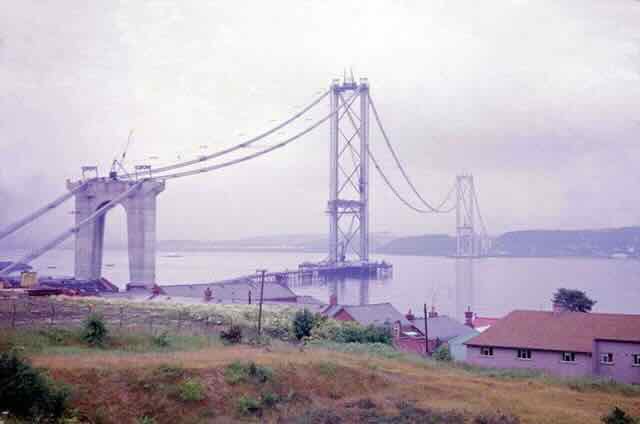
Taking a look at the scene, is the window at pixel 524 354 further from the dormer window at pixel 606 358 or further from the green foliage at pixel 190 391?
the green foliage at pixel 190 391

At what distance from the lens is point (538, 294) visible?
4550cm

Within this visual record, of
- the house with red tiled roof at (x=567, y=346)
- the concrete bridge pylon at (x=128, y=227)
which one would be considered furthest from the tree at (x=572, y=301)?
the concrete bridge pylon at (x=128, y=227)

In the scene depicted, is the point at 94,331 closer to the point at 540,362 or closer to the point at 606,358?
the point at 540,362

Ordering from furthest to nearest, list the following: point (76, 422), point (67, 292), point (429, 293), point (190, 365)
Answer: point (429, 293) → point (67, 292) → point (190, 365) → point (76, 422)

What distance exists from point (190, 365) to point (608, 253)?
76.8 meters

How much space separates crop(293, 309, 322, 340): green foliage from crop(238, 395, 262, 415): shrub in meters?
6.23

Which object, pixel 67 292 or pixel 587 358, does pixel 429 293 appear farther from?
pixel 587 358

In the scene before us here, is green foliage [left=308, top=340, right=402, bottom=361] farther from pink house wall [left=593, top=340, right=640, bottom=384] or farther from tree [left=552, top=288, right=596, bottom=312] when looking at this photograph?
tree [left=552, top=288, right=596, bottom=312]

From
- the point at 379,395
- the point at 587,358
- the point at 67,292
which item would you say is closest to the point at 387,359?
the point at 379,395

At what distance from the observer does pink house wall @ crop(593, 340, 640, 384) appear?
14805 mm

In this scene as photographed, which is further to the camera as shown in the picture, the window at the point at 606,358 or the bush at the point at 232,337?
the window at the point at 606,358

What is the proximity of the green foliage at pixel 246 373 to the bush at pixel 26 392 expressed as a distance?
2.30 meters

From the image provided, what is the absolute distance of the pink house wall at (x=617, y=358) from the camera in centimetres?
1480

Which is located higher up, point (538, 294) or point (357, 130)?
point (357, 130)
